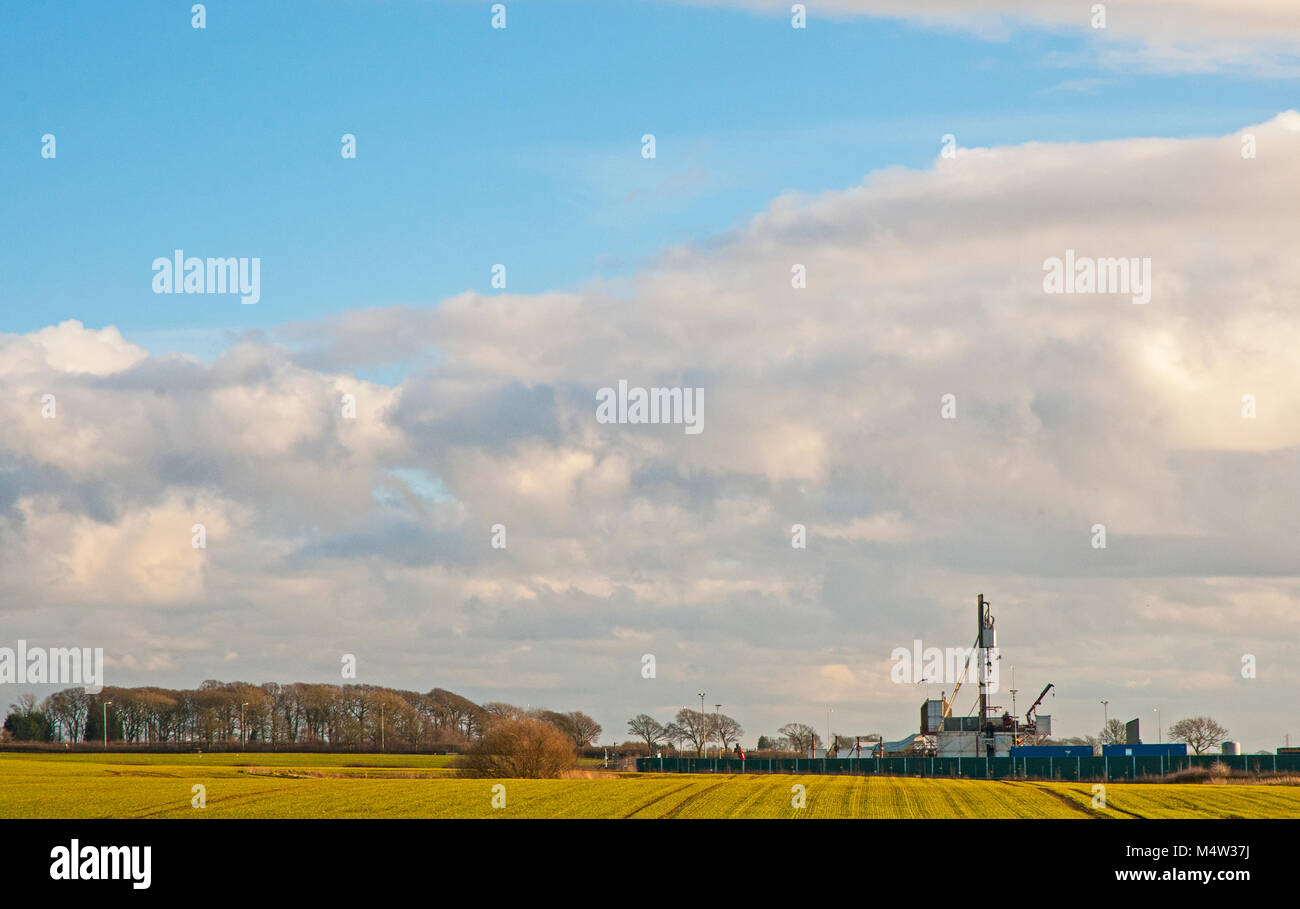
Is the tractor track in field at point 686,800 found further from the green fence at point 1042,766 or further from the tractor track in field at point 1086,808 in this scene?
the green fence at point 1042,766

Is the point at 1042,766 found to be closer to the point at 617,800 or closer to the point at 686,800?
the point at 686,800

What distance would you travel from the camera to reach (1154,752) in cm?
14738

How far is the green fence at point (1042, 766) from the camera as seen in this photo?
12056 cm

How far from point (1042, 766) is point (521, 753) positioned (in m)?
45.0

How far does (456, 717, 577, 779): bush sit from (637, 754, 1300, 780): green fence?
3073 cm

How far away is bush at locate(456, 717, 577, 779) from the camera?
380ft

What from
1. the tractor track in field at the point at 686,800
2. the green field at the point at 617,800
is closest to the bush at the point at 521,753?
the green field at the point at 617,800

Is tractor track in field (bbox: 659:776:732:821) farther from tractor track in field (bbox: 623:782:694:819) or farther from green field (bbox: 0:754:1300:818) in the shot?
tractor track in field (bbox: 623:782:694:819)

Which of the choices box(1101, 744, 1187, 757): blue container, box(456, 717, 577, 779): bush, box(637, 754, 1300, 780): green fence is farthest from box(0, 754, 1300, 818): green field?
box(1101, 744, 1187, 757): blue container

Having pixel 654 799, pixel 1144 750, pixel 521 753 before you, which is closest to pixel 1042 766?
pixel 1144 750
